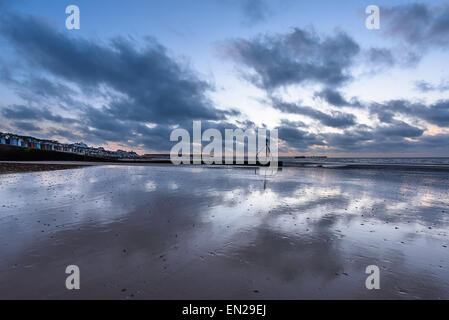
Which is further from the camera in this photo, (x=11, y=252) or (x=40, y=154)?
(x=40, y=154)

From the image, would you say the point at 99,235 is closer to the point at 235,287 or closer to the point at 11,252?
the point at 11,252

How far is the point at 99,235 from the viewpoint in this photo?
24.6ft

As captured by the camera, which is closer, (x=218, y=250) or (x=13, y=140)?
(x=218, y=250)

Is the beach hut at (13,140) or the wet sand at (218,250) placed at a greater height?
the beach hut at (13,140)

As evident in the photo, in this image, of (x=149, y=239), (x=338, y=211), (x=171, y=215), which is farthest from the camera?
(x=338, y=211)

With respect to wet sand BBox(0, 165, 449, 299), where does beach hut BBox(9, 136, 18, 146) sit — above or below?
above

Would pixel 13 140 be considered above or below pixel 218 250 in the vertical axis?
above

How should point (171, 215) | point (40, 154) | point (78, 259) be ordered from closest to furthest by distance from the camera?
1. point (78, 259)
2. point (171, 215)
3. point (40, 154)

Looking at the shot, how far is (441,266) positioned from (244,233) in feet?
21.4

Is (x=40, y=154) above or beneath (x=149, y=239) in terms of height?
above

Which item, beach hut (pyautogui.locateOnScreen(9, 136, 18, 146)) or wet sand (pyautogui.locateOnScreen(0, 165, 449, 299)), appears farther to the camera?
beach hut (pyautogui.locateOnScreen(9, 136, 18, 146))

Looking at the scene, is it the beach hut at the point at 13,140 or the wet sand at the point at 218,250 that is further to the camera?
the beach hut at the point at 13,140
